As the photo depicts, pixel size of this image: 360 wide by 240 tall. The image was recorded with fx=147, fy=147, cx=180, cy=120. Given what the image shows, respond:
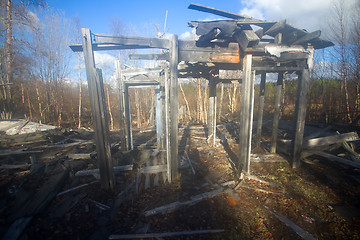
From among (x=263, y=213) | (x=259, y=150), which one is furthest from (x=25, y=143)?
(x=259, y=150)

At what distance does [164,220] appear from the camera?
321 centimetres

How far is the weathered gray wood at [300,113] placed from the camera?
4897mm

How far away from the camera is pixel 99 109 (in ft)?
12.2

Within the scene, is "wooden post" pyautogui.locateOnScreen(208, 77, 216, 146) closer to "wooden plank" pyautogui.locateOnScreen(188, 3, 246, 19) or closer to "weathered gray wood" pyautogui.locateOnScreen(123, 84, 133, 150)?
"wooden plank" pyautogui.locateOnScreen(188, 3, 246, 19)

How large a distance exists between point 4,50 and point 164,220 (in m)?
18.7

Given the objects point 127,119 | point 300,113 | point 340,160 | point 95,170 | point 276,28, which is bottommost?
point 95,170

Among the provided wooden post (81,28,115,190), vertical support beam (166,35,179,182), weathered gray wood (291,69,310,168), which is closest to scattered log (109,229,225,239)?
wooden post (81,28,115,190)

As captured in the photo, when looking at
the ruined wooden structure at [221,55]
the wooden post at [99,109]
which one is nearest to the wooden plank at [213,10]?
the ruined wooden structure at [221,55]

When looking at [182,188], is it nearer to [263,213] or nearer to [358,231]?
[263,213]

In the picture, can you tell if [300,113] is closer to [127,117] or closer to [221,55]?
[221,55]

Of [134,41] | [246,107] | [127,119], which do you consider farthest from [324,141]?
[127,119]

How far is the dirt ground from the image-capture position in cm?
297

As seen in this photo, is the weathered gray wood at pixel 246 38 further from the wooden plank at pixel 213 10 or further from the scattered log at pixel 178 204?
the scattered log at pixel 178 204

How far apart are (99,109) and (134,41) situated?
1956 mm
